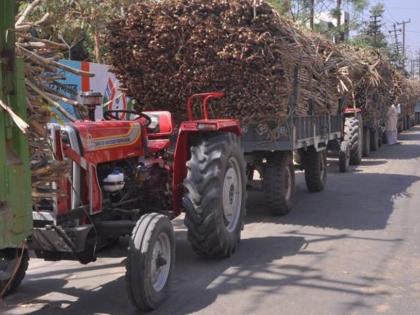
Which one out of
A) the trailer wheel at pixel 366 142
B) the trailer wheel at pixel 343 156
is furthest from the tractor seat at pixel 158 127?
the trailer wheel at pixel 366 142

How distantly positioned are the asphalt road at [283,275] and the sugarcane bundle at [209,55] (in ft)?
5.57

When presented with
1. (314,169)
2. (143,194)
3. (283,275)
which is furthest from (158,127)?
(314,169)

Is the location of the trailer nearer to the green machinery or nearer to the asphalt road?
the asphalt road

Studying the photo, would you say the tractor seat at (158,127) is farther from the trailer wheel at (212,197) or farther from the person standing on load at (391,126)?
the person standing on load at (391,126)

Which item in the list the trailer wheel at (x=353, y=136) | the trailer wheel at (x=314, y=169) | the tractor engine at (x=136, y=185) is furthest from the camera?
the trailer wheel at (x=353, y=136)

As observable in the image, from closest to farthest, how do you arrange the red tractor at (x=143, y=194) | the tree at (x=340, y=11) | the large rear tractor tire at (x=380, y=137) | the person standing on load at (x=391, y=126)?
the red tractor at (x=143, y=194) < the large rear tractor tire at (x=380, y=137) < the person standing on load at (x=391, y=126) < the tree at (x=340, y=11)

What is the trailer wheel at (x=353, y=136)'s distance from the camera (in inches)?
642

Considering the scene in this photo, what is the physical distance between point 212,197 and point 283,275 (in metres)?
1.01

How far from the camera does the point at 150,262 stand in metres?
4.82

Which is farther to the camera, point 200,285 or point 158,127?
point 158,127

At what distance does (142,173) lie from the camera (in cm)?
588

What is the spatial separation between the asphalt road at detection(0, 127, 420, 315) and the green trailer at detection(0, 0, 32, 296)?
139cm

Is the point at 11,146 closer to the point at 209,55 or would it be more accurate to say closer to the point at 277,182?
the point at 209,55

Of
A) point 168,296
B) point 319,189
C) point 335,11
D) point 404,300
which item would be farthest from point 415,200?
point 335,11
